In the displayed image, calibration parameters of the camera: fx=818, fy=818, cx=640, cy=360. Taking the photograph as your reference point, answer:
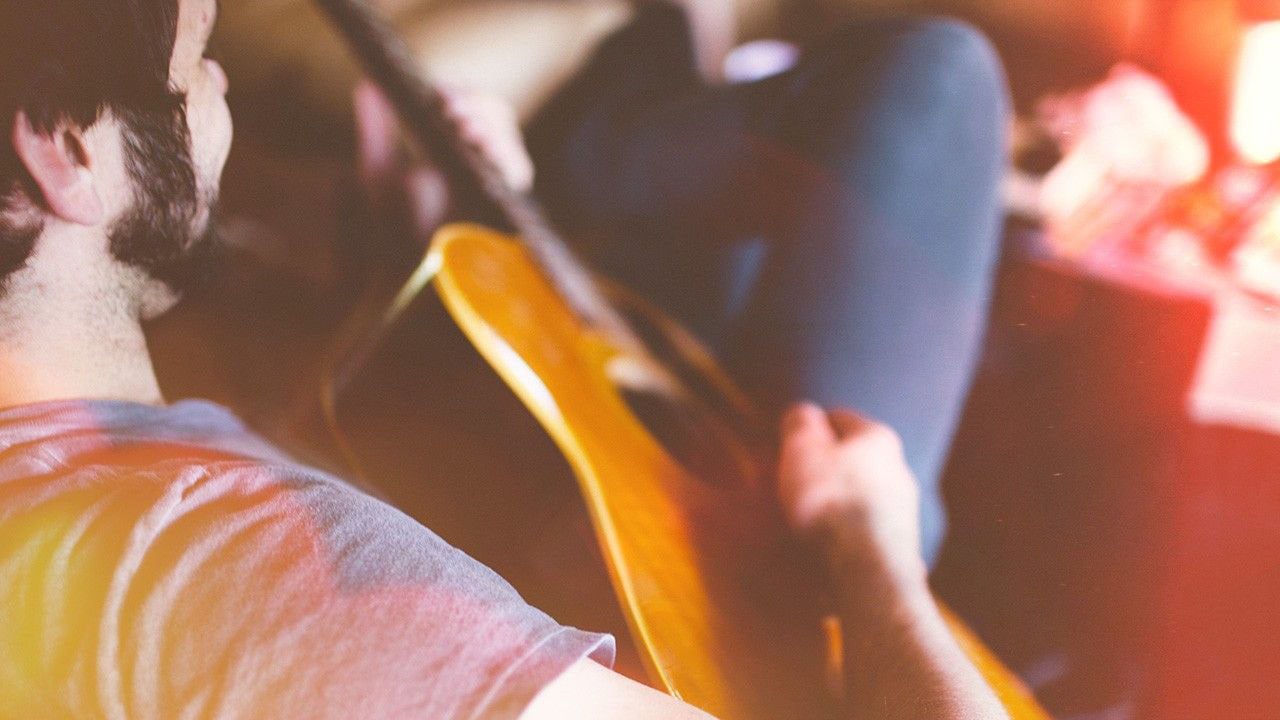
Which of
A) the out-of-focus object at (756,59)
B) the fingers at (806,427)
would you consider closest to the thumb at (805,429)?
the fingers at (806,427)

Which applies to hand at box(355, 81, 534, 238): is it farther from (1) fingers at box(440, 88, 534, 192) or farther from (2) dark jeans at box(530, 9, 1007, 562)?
(2) dark jeans at box(530, 9, 1007, 562)

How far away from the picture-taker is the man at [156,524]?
0.32 metres

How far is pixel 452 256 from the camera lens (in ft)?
2.21

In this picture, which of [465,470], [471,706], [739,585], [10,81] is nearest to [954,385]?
[739,585]

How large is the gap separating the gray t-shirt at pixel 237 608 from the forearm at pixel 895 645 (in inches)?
8.1

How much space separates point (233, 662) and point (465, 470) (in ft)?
1.02

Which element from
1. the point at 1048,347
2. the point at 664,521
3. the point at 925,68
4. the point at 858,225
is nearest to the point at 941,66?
the point at 925,68

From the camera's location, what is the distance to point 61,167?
1.20 ft

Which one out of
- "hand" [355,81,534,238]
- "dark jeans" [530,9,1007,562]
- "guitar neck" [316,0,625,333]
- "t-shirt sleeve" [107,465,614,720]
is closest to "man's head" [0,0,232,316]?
"t-shirt sleeve" [107,465,614,720]

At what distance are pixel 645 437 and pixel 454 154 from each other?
1.07ft

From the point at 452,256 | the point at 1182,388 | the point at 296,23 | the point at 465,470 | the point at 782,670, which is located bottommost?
the point at 1182,388

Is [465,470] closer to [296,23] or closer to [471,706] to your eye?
[471,706]

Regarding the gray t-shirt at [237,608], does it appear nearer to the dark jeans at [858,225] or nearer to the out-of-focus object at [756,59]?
the dark jeans at [858,225]

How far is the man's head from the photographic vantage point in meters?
0.36
